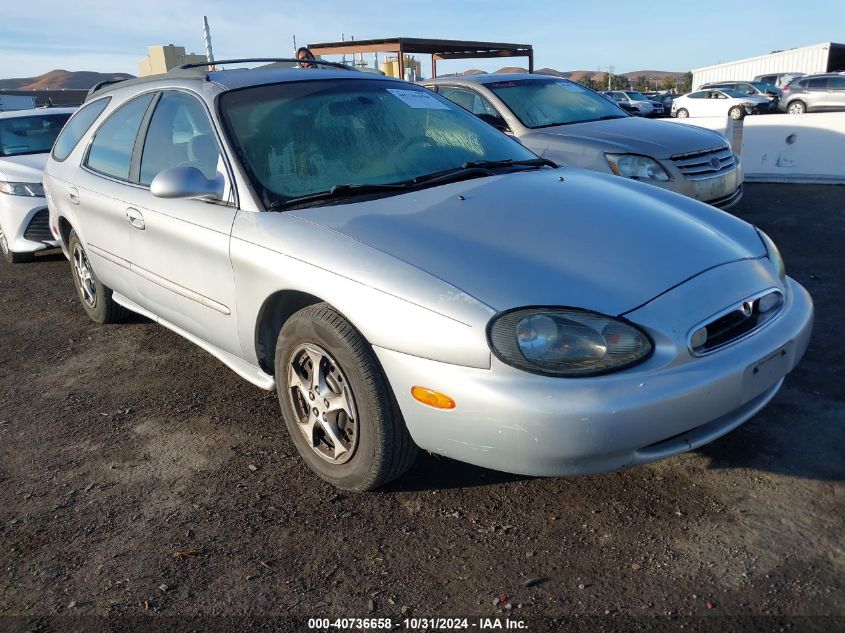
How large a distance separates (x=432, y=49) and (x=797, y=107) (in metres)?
15.2

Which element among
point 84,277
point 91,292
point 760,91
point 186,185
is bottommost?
point 760,91

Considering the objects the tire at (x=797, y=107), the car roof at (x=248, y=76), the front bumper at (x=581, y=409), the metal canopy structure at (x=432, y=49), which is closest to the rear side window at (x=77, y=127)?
the car roof at (x=248, y=76)

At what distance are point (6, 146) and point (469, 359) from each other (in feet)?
25.4

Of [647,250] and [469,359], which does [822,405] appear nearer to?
[647,250]

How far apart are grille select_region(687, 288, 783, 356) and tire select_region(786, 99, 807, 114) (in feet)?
87.2

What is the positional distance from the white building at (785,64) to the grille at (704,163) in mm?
41049

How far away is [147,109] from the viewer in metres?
3.98

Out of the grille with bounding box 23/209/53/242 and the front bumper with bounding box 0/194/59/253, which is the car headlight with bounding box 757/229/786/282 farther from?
the grille with bounding box 23/209/53/242

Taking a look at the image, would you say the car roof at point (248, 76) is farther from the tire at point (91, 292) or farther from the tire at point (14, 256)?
the tire at point (14, 256)

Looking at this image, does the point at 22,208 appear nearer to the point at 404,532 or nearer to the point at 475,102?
the point at 475,102

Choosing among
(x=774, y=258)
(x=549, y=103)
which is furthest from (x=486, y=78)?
(x=774, y=258)

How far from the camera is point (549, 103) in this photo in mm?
7312

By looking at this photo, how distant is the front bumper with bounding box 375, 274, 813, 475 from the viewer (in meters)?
2.21

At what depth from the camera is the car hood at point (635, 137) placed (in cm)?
629
